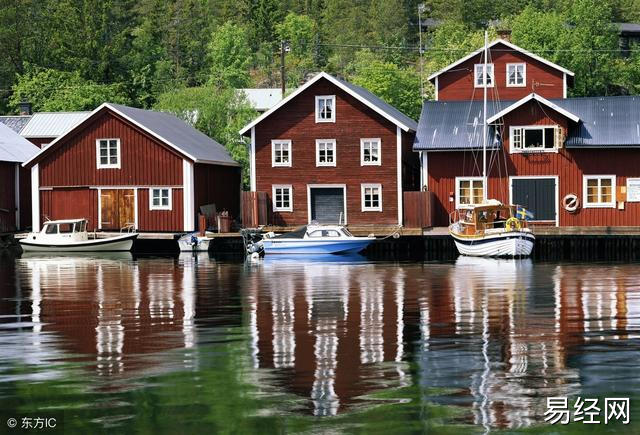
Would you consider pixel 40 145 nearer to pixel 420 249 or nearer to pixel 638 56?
pixel 420 249

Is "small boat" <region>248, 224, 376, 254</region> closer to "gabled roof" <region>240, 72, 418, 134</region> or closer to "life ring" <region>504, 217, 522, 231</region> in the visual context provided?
"life ring" <region>504, 217, 522, 231</region>

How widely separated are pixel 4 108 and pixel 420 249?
70.9 meters

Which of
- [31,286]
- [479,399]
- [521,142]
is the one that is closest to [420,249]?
[521,142]

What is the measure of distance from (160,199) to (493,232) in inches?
785

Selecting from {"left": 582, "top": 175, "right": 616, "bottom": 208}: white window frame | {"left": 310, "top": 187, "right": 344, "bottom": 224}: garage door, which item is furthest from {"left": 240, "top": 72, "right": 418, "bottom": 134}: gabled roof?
{"left": 582, "top": 175, "right": 616, "bottom": 208}: white window frame

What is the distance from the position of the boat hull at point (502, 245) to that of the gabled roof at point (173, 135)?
17420 mm

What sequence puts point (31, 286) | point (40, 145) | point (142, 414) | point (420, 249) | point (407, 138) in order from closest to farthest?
point (142, 414), point (31, 286), point (420, 249), point (407, 138), point (40, 145)

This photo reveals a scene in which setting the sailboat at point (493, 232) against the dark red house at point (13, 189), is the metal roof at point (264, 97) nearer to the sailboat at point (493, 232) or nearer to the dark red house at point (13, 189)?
the dark red house at point (13, 189)

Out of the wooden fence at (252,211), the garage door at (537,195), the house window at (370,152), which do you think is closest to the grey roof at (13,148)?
the wooden fence at (252,211)

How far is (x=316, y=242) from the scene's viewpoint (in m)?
55.9

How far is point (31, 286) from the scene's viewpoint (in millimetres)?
40656

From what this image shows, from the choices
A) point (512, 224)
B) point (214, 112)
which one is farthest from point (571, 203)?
point (214, 112)

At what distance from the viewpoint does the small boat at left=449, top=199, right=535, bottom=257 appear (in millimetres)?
51531

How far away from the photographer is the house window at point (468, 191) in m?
59.9
